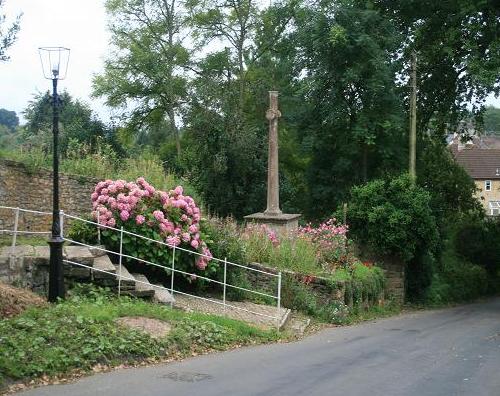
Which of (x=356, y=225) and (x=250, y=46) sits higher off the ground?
(x=250, y=46)

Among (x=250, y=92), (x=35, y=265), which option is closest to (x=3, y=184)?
(x=35, y=265)

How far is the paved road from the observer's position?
827 cm

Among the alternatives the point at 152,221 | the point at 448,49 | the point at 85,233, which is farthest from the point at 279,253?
the point at 448,49

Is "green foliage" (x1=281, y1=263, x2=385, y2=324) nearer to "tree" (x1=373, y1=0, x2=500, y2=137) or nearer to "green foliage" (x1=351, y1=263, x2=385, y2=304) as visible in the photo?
"green foliage" (x1=351, y1=263, x2=385, y2=304)

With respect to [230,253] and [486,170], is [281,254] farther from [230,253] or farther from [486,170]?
[486,170]

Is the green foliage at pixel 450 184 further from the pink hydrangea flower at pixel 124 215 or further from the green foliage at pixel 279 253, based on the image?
the pink hydrangea flower at pixel 124 215

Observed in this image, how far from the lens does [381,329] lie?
54.0 feet

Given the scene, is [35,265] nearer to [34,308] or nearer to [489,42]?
[34,308]

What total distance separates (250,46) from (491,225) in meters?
18.4

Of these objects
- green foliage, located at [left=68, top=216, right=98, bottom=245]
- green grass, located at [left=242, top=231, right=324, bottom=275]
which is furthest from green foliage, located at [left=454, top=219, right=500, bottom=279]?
green foliage, located at [left=68, top=216, right=98, bottom=245]

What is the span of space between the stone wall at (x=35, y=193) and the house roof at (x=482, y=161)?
63285 mm

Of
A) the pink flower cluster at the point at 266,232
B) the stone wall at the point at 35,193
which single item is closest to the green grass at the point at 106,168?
the stone wall at the point at 35,193

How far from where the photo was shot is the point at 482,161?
76438 mm

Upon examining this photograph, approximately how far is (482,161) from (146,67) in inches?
1915
